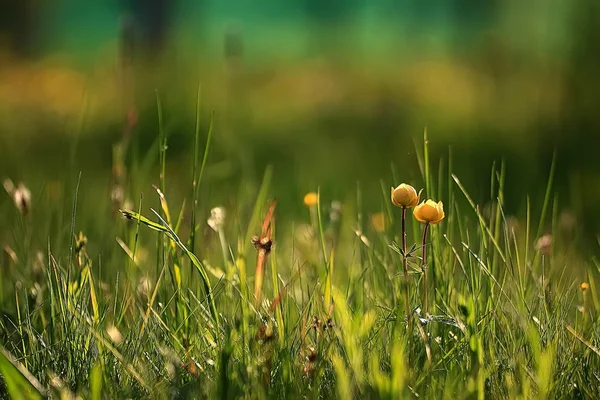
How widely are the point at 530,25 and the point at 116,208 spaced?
20.9 feet

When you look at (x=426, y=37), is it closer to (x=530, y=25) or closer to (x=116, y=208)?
(x=530, y=25)

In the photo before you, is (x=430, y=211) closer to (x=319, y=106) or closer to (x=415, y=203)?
(x=415, y=203)

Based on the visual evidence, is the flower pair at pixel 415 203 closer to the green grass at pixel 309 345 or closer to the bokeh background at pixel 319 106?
the green grass at pixel 309 345

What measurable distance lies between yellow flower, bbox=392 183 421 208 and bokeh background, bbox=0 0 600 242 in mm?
153

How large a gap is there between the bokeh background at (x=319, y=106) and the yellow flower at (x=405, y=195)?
15 centimetres

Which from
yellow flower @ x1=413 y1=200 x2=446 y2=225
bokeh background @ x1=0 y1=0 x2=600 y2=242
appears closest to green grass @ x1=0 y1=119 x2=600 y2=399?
yellow flower @ x1=413 y1=200 x2=446 y2=225

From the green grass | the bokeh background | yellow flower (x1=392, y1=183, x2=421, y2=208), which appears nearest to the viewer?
the green grass

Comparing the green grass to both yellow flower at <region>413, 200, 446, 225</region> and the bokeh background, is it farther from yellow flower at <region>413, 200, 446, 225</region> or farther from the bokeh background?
the bokeh background

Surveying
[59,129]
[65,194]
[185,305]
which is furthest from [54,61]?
[185,305]

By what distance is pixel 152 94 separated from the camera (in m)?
5.20

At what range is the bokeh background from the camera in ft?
11.2

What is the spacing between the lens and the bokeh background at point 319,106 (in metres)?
3.41

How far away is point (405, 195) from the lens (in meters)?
1.25

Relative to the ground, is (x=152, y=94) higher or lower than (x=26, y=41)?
higher
